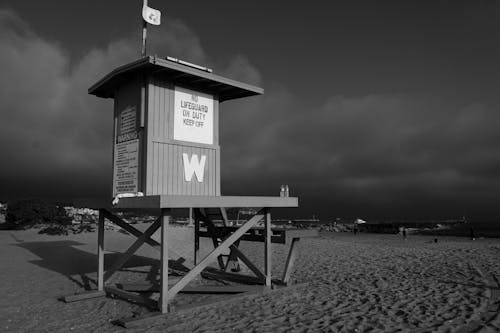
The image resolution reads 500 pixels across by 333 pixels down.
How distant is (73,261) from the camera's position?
15.4 m

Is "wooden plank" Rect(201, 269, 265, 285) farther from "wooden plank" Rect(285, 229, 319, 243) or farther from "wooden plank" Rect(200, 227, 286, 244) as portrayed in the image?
"wooden plank" Rect(285, 229, 319, 243)

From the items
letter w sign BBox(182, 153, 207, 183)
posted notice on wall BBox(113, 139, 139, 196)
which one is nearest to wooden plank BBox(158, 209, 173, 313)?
posted notice on wall BBox(113, 139, 139, 196)

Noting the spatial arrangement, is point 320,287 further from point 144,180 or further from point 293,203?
point 144,180

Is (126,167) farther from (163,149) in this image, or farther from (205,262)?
Answer: (205,262)

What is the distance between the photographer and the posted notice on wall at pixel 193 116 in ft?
28.8

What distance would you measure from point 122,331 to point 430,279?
8313 mm

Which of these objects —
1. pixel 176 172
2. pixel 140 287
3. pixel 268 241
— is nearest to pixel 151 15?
pixel 176 172

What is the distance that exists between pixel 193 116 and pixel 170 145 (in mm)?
915

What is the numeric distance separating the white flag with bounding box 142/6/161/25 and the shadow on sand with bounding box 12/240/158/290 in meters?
6.74

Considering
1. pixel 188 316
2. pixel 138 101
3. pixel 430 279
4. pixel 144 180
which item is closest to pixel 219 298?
pixel 188 316

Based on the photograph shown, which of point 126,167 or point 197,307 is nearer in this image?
point 197,307

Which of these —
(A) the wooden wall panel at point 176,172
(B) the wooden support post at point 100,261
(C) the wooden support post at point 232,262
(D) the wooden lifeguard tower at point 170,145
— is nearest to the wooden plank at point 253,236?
(D) the wooden lifeguard tower at point 170,145

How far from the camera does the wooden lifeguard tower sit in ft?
26.9

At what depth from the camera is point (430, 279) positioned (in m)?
10.9
